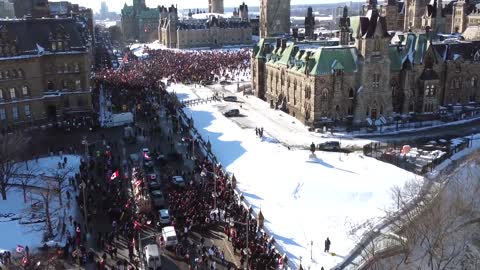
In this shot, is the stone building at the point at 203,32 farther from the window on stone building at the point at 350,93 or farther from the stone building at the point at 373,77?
the window on stone building at the point at 350,93

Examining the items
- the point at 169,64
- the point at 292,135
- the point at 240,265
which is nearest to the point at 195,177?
the point at 240,265

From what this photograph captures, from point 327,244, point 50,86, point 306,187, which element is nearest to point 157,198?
point 306,187

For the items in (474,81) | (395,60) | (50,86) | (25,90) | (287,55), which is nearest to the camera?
(25,90)

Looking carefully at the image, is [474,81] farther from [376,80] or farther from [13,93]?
[13,93]

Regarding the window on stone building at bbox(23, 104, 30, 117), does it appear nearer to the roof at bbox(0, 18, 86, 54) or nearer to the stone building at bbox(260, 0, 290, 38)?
the roof at bbox(0, 18, 86, 54)

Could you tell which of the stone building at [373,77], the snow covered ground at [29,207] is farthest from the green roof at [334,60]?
the snow covered ground at [29,207]

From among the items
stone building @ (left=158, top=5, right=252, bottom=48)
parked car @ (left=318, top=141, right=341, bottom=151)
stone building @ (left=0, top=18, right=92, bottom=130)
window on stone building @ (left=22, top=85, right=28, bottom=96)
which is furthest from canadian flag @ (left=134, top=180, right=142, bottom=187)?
stone building @ (left=158, top=5, right=252, bottom=48)
